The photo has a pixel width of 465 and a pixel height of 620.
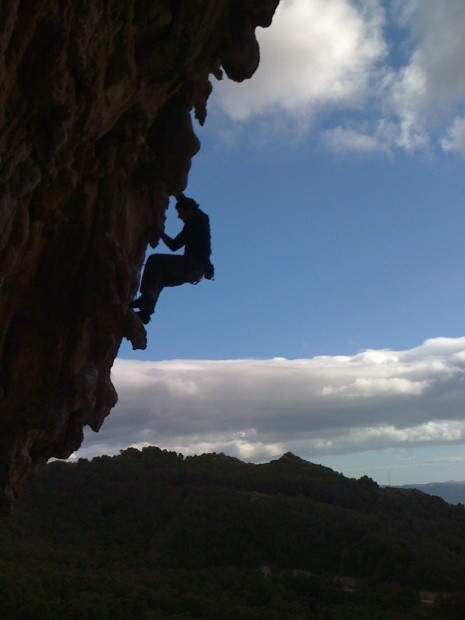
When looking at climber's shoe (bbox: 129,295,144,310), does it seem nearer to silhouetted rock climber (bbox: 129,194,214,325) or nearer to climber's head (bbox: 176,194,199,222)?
silhouetted rock climber (bbox: 129,194,214,325)

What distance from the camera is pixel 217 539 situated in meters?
47.9

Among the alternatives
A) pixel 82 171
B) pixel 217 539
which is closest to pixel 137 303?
pixel 82 171

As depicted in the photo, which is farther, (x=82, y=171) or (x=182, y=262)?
(x=182, y=262)

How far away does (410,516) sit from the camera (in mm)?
56562

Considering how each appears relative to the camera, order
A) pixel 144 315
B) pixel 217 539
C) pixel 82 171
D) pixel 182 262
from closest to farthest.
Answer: pixel 82 171, pixel 182 262, pixel 144 315, pixel 217 539

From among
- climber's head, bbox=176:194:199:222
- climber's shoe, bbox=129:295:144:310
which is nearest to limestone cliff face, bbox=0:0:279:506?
climber's shoe, bbox=129:295:144:310

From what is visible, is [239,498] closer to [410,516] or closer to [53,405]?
[410,516]

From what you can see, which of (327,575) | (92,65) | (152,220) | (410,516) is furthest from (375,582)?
(92,65)

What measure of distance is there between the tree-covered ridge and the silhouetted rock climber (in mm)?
19002

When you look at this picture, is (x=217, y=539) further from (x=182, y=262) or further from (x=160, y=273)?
(x=182, y=262)

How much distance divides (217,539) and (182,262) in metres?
38.8

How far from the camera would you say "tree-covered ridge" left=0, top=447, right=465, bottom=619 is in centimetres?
3469

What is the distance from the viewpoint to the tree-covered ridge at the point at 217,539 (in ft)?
114

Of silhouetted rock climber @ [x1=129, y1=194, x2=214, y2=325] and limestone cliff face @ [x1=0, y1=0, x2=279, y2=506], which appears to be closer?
limestone cliff face @ [x1=0, y1=0, x2=279, y2=506]
